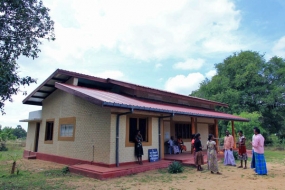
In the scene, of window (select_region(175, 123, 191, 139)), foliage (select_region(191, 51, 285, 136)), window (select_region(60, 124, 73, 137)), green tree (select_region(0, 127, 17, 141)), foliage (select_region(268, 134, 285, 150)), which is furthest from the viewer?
foliage (select_region(191, 51, 285, 136))

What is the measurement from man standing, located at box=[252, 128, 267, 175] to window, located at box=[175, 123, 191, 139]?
5.91m

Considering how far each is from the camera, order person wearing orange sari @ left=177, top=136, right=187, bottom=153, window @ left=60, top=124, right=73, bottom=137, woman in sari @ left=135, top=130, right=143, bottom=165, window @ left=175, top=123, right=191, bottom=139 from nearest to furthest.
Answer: woman in sari @ left=135, top=130, right=143, bottom=165
window @ left=60, top=124, right=73, bottom=137
person wearing orange sari @ left=177, top=136, right=187, bottom=153
window @ left=175, top=123, right=191, bottom=139

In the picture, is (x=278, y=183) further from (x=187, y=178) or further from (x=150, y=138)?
(x=150, y=138)

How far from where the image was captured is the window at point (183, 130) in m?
13.7

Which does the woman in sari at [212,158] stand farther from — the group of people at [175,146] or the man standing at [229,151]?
the group of people at [175,146]

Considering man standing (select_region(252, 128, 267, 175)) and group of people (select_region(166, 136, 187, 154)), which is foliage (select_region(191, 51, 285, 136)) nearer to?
group of people (select_region(166, 136, 187, 154))

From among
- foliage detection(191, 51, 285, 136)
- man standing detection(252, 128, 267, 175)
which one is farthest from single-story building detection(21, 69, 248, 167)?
foliage detection(191, 51, 285, 136)

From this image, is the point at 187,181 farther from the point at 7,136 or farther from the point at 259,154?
the point at 7,136

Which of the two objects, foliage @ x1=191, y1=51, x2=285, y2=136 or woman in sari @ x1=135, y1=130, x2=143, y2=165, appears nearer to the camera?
woman in sari @ x1=135, y1=130, x2=143, y2=165

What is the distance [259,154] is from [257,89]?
20564 millimetres

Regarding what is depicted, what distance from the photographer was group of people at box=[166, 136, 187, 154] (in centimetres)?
1245

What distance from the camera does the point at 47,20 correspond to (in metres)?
7.36

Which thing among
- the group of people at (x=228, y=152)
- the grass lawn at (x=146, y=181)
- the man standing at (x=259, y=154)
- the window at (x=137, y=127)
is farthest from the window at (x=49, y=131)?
the man standing at (x=259, y=154)

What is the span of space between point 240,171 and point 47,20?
30.1ft
